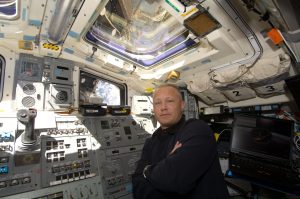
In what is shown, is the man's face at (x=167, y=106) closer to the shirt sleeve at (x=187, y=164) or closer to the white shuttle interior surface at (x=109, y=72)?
the shirt sleeve at (x=187, y=164)

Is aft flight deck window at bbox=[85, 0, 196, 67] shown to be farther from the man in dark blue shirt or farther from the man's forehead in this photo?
the man in dark blue shirt

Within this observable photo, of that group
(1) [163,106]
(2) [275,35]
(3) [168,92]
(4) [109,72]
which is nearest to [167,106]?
(1) [163,106]

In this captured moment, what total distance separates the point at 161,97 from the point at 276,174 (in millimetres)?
2160

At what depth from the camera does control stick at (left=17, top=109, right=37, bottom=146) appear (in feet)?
6.35

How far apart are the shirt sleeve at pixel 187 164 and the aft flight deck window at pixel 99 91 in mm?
1784

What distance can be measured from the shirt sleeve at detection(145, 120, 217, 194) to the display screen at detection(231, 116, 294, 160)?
6.67ft

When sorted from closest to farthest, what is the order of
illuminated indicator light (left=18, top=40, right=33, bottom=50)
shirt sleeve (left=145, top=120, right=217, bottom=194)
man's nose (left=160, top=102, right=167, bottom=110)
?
shirt sleeve (left=145, top=120, right=217, bottom=194)
man's nose (left=160, top=102, right=167, bottom=110)
illuminated indicator light (left=18, top=40, right=33, bottom=50)

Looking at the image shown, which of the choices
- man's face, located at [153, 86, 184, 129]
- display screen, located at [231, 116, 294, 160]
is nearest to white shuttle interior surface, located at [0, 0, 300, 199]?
display screen, located at [231, 116, 294, 160]

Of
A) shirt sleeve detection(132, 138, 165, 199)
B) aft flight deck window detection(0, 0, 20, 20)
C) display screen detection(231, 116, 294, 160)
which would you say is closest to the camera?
shirt sleeve detection(132, 138, 165, 199)

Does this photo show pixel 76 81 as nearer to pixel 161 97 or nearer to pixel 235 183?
pixel 161 97

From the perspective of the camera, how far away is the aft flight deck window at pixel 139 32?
8.96 feet

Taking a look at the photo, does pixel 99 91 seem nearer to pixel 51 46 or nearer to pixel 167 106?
pixel 51 46

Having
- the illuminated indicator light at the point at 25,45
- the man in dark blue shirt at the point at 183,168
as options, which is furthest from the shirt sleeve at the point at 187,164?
the illuminated indicator light at the point at 25,45

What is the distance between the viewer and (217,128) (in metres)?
4.29
